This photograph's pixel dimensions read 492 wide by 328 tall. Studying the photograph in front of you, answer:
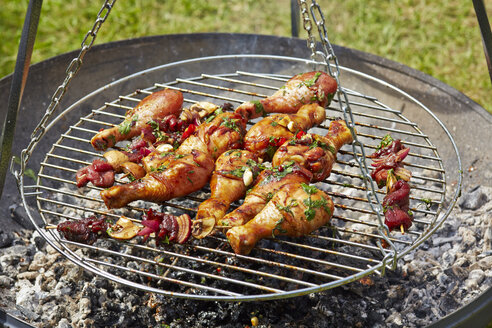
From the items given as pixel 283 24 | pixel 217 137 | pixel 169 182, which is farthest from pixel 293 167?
pixel 283 24

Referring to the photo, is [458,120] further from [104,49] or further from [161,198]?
[104,49]

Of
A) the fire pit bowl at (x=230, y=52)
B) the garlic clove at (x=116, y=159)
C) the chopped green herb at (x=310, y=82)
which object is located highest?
the fire pit bowl at (x=230, y=52)

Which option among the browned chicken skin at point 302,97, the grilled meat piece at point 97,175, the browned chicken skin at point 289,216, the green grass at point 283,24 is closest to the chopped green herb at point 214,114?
the browned chicken skin at point 302,97

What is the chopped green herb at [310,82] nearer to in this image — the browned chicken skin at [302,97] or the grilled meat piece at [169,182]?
the browned chicken skin at [302,97]

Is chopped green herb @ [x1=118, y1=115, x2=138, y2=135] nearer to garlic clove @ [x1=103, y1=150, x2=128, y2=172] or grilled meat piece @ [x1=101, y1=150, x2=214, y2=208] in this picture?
garlic clove @ [x1=103, y1=150, x2=128, y2=172]

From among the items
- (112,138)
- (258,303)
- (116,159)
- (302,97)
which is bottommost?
(258,303)

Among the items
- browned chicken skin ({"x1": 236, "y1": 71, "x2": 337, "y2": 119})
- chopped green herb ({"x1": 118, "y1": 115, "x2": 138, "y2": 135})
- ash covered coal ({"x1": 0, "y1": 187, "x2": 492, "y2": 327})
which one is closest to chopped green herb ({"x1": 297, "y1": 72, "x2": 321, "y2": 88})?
browned chicken skin ({"x1": 236, "y1": 71, "x2": 337, "y2": 119})

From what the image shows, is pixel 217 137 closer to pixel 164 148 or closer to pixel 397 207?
pixel 164 148
